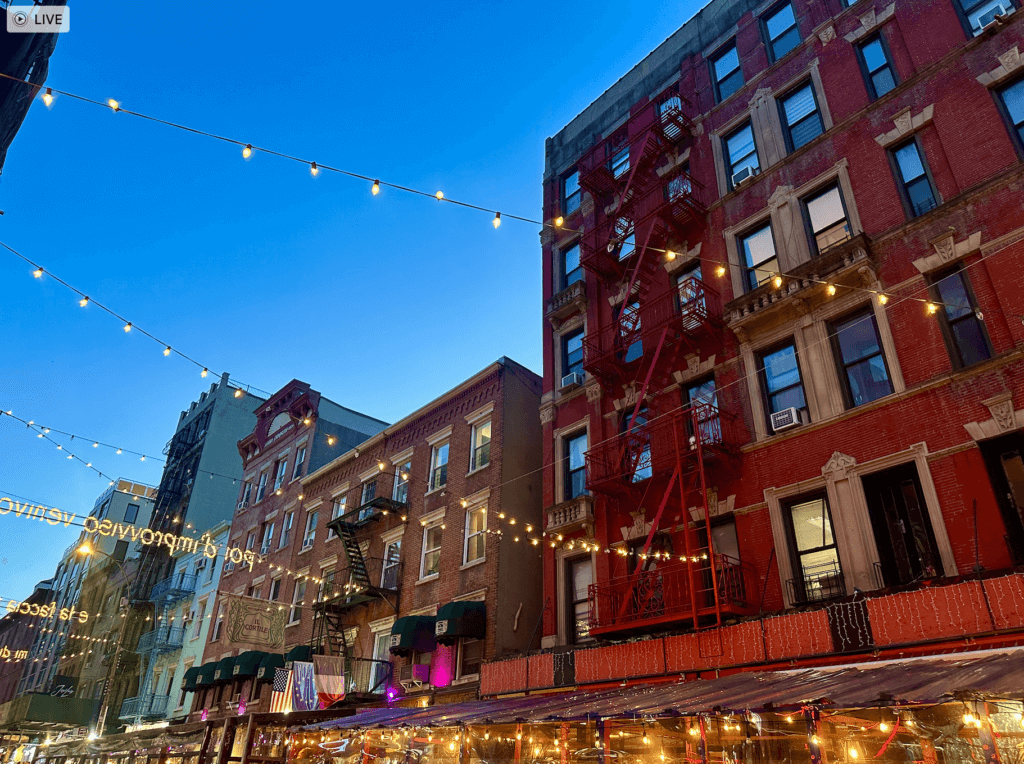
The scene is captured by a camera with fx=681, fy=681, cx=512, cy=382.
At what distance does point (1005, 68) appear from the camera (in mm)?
12859

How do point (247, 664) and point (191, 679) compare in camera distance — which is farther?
point (191, 679)

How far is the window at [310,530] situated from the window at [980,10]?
26.5m

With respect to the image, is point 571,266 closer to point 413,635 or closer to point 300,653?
point 413,635

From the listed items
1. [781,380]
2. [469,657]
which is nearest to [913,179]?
[781,380]

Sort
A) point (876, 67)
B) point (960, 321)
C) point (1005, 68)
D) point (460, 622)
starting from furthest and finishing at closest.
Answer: point (460, 622) → point (876, 67) → point (1005, 68) → point (960, 321)

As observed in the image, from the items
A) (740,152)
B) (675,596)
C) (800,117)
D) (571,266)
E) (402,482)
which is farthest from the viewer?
(402,482)

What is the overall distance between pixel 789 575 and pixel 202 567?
31854 millimetres

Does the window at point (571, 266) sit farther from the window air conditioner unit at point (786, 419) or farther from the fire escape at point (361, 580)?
the fire escape at point (361, 580)

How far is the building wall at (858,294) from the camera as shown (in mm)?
11328

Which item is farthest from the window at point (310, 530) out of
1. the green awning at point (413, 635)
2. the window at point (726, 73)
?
the window at point (726, 73)

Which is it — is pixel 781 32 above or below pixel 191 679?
above

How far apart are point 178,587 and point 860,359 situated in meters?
35.1

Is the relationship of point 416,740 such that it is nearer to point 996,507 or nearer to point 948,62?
point 996,507

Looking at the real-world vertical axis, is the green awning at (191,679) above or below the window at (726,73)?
below
